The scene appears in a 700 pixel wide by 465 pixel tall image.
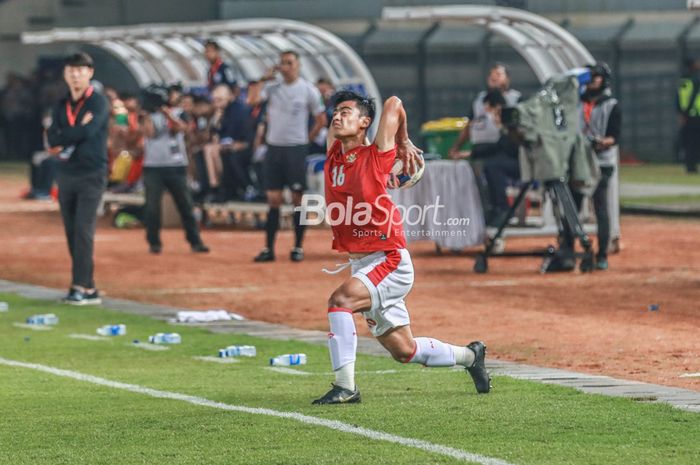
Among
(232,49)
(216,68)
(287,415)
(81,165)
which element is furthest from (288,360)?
(232,49)

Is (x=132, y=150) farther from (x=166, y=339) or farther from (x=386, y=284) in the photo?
(x=386, y=284)

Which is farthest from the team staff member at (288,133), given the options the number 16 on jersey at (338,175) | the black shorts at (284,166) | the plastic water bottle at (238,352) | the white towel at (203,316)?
the number 16 on jersey at (338,175)

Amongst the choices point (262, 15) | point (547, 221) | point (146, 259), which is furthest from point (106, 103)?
point (262, 15)

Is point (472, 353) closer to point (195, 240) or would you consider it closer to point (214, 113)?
point (195, 240)

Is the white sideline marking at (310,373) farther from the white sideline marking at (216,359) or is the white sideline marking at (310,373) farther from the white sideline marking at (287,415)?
the white sideline marking at (287,415)

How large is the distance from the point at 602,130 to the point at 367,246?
10.1 meters

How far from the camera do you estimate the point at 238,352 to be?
12812 millimetres

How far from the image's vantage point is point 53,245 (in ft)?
79.4

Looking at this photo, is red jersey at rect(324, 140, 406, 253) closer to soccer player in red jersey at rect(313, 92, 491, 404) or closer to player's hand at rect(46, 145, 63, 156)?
soccer player in red jersey at rect(313, 92, 491, 404)

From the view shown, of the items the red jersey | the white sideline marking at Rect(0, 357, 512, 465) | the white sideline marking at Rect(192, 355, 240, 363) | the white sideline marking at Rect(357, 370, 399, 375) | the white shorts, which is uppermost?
the red jersey

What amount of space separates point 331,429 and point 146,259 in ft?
42.0

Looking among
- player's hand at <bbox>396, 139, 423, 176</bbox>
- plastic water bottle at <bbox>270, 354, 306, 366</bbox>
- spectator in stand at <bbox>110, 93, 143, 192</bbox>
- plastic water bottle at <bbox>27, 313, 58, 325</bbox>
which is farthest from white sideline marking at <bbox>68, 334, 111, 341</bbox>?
spectator in stand at <bbox>110, 93, 143, 192</bbox>

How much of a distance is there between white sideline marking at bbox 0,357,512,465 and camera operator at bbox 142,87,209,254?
965 cm

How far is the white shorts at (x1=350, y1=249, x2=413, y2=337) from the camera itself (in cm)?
984
